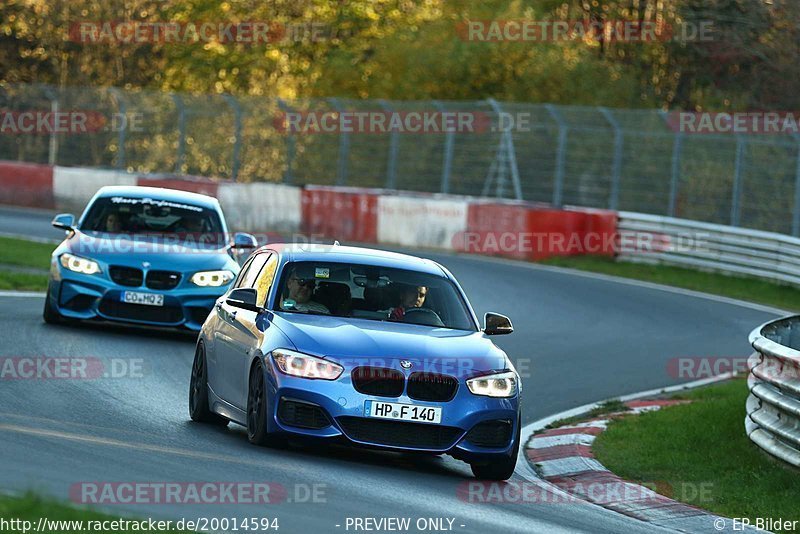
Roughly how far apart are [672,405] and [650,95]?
30249 millimetres

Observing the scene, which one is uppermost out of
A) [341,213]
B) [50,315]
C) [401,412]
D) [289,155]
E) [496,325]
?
[496,325]

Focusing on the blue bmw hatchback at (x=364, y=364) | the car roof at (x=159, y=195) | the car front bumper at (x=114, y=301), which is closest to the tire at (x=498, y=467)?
the blue bmw hatchback at (x=364, y=364)

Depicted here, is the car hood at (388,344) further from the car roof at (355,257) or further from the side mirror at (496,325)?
the car roof at (355,257)

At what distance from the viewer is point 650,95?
44.6 metres

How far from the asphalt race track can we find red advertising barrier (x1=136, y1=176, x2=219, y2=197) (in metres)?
12.8

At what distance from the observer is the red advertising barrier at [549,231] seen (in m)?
29.8

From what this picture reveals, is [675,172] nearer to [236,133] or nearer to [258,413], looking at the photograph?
[236,133]

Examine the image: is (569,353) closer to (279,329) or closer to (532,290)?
(532,290)

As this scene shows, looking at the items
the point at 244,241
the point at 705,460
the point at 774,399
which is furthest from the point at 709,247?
the point at 774,399

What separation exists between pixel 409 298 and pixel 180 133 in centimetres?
2597

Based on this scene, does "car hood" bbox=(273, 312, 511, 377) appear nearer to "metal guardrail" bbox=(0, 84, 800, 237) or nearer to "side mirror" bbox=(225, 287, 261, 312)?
"side mirror" bbox=(225, 287, 261, 312)

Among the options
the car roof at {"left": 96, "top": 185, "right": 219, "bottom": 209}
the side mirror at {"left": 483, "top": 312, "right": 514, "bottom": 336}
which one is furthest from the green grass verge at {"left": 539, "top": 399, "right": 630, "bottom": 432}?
the car roof at {"left": 96, "top": 185, "right": 219, "bottom": 209}

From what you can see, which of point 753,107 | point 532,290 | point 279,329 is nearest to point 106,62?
point 753,107

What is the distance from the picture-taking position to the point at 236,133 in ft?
117
